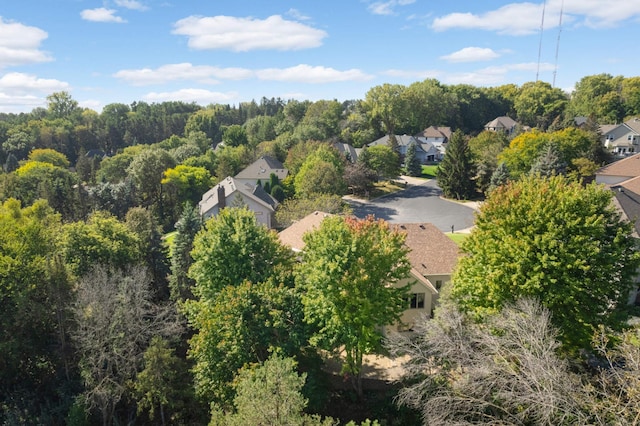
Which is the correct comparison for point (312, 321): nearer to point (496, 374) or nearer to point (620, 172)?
point (496, 374)

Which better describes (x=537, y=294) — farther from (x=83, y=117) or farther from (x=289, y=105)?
(x=83, y=117)

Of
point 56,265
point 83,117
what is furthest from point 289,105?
point 56,265

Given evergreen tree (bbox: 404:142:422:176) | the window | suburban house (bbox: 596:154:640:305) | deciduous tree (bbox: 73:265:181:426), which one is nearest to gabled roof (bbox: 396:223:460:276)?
the window

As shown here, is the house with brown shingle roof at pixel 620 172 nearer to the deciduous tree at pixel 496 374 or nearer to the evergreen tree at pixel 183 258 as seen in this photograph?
the deciduous tree at pixel 496 374

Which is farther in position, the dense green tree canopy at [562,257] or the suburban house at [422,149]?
the suburban house at [422,149]

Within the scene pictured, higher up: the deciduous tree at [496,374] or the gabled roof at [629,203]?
the gabled roof at [629,203]

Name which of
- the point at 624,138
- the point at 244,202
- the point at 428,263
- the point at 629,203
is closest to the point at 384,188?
the point at 244,202

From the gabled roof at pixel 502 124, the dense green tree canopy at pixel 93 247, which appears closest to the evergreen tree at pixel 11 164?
the dense green tree canopy at pixel 93 247
